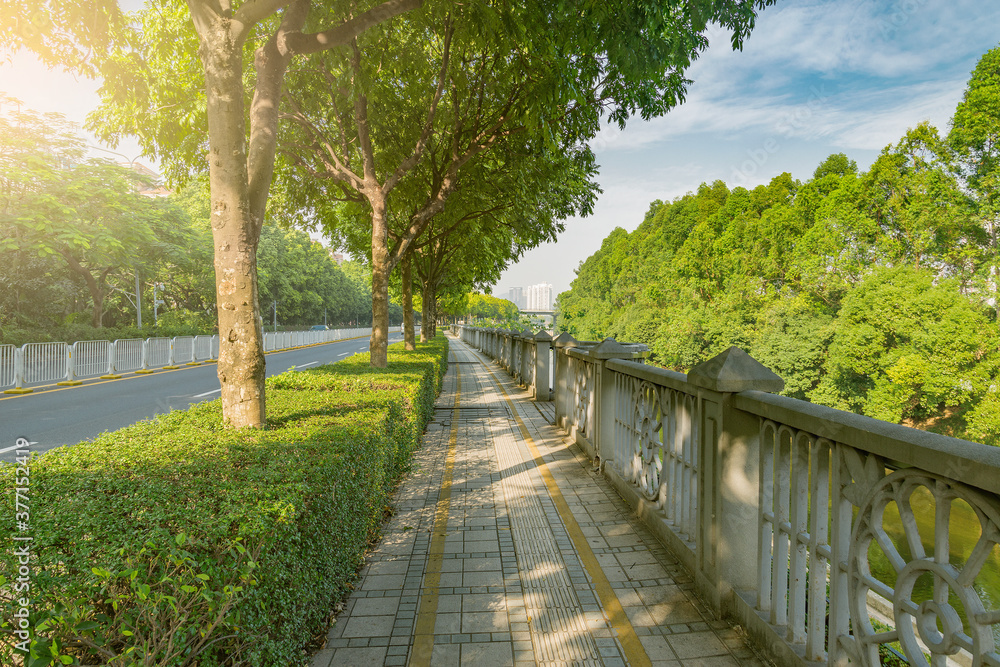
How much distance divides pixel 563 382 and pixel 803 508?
672cm

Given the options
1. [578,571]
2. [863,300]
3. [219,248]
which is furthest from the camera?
[863,300]

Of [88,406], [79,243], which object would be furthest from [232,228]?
[79,243]

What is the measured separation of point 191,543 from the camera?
1.84m

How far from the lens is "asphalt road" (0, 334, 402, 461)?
28.7 feet

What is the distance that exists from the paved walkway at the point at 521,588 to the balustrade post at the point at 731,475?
0.28 m

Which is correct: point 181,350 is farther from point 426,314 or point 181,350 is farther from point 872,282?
point 872,282

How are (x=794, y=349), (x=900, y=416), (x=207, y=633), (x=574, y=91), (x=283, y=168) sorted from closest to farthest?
(x=207, y=633)
(x=574, y=91)
(x=283, y=168)
(x=900, y=416)
(x=794, y=349)

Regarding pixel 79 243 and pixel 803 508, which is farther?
pixel 79 243

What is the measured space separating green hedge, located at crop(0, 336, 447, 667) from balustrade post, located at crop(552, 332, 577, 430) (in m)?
5.37

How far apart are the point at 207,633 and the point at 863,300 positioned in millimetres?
35149

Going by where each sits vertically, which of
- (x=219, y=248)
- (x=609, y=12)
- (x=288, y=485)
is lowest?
(x=288, y=485)

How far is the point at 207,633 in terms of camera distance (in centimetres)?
176

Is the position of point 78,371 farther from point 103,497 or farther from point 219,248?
point 103,497

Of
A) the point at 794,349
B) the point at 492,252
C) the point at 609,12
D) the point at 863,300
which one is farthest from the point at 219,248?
the point at 794,349
